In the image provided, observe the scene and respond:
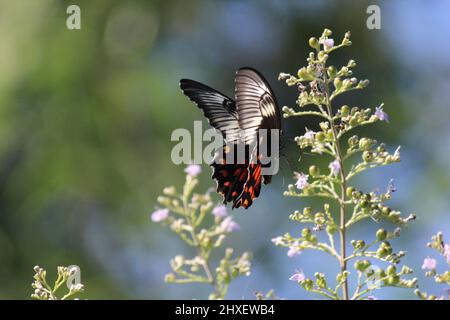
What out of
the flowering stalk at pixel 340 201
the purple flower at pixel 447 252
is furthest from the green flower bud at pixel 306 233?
the purple flower at pixel 447 252

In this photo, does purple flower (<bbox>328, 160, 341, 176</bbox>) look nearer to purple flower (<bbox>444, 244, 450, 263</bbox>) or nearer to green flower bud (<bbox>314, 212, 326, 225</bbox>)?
green flower bud (<bbox>314, 212, 326, 225</bbox>)

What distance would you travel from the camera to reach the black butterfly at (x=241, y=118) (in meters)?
2.21

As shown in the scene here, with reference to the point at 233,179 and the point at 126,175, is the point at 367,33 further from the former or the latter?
the point at 233,179

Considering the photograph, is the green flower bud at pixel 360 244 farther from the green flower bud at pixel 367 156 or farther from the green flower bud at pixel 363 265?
the green flower bud at pixel 367 156

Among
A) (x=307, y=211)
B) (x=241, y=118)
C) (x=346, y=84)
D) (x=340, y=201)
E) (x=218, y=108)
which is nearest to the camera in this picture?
(x=340, y=201)

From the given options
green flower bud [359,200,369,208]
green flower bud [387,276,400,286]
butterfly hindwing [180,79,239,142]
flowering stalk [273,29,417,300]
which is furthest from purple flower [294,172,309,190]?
butterfly hindwing [180,79,239,142]

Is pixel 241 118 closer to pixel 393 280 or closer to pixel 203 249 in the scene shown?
pixel 203 249

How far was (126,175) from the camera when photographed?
5094 mm

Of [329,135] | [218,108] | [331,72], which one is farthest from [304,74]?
[218,108]

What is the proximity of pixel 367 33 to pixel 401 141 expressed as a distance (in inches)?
41.3

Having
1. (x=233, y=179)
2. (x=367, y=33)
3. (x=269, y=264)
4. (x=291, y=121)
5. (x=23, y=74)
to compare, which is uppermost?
(x=367, y=33)

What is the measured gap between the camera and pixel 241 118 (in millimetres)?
2248

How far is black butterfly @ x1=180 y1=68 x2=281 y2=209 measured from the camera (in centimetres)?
221
